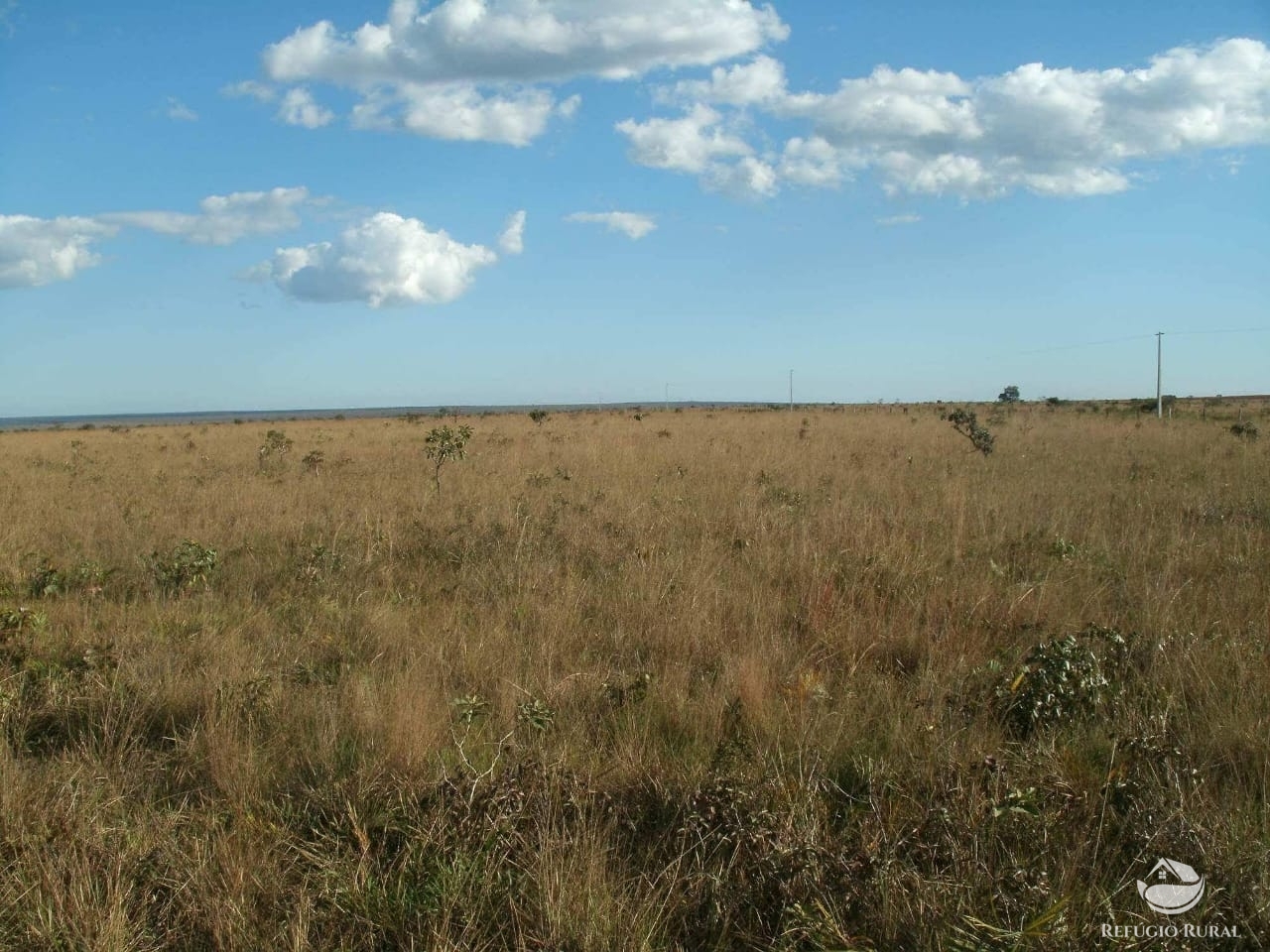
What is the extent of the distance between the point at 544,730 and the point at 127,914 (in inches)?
65.5

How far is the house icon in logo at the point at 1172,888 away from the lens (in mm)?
2383

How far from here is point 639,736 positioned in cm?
352

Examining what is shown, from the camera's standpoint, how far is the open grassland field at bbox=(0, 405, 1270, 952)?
97.4 inches

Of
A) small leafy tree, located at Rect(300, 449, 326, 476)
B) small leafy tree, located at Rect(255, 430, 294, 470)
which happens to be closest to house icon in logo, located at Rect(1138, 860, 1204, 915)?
small leafy tree, located at Rect(300, 449, 326, 476)

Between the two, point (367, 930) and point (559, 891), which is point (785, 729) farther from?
point (367, 930)

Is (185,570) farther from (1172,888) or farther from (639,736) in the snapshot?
(1172,888)

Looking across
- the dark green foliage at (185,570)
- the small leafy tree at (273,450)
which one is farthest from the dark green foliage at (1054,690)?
the small leafy tree at (273,450)

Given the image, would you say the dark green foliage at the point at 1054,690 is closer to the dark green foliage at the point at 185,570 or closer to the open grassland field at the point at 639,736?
the open grassland field at the point at 639,736

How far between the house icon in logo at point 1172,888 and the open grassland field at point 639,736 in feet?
0.12

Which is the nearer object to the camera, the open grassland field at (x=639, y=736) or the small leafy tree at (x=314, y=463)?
the open grassland field at (x=639, y=736)

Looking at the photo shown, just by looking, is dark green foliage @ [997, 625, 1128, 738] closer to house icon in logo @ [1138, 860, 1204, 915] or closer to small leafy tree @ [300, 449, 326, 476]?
house icon in logo @ [1138, 860, 1204, 915]

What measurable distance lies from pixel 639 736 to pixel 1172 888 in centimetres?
205

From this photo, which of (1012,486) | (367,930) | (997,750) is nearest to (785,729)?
(997,750)

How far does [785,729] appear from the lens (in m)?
3.51
